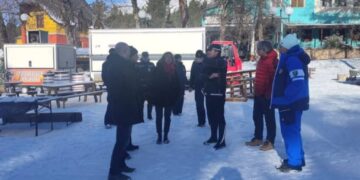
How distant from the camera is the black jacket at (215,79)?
25.1 ft

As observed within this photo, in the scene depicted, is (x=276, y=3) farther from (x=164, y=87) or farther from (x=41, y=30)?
(x=164, y=87)

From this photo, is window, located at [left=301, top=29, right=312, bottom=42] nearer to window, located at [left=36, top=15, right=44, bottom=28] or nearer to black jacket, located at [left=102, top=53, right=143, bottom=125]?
window, located at [left=36, top=15, right=44, bottom=28]

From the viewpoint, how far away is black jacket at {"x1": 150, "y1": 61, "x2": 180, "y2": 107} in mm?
8133

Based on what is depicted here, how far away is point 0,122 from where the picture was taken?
1123 cm

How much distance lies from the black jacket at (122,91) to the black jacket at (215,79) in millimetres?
2000

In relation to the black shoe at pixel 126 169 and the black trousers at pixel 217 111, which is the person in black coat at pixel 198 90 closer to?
the black trousers at pixel 217 111

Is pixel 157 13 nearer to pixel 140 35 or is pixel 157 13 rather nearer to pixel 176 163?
pixel 140 35

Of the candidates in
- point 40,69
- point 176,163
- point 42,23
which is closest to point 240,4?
point 42,23

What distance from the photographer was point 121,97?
19.3 ft

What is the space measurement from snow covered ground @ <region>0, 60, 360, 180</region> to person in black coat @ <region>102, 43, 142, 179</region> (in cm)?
55

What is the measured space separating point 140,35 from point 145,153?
43.0ft

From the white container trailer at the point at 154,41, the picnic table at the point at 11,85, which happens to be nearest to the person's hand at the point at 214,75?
the white container trailer at the point at 154,41

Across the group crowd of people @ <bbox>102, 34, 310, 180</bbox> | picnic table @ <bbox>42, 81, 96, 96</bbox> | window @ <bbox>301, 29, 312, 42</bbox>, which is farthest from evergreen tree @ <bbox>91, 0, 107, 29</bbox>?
crowd of people @ <bbox>102, 34, 310, 180</bbox>

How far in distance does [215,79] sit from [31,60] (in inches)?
604
